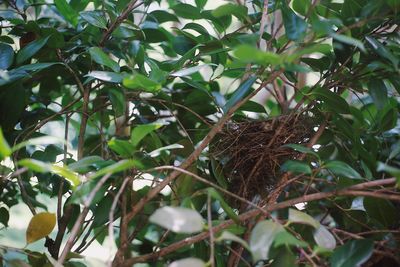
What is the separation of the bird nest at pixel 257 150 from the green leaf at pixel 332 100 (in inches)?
4.6

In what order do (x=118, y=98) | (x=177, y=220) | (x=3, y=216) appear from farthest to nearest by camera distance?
(x=3, y=216) → (x=118, y=98) → (x=177, y=220)

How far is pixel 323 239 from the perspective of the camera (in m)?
0.62

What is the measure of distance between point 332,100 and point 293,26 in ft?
0.62

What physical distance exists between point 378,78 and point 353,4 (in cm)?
12

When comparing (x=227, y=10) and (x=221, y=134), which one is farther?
(x=221, y=134)

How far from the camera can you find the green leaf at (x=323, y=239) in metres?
0.62

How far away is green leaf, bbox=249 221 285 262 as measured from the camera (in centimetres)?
50

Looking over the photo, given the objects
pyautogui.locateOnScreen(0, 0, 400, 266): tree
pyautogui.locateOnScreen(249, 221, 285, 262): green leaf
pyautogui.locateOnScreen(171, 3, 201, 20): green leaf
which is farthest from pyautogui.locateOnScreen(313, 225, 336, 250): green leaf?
pyautogui.locateOnScreen(171, 3, 201, 20): green leaf

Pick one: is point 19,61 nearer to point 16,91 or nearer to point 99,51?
point 16,91

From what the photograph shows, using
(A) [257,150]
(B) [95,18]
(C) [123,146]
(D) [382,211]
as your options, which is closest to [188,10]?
(B) [95,18]

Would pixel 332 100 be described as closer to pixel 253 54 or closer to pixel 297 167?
pixel 297 167

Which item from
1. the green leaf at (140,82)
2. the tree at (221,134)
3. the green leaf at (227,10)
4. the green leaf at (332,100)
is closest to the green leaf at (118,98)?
the tree at (221,134)

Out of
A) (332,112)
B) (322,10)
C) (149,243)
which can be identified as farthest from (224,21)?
(149,243)

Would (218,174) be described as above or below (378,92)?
below
